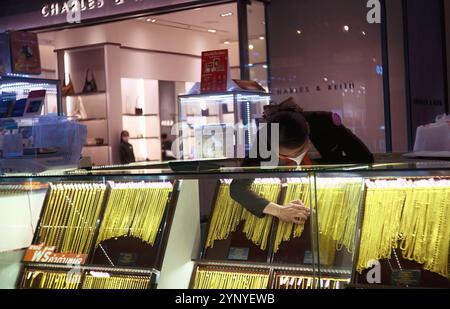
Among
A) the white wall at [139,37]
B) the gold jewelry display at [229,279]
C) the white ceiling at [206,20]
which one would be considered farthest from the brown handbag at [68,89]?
the gold jewelry display at [229,279]

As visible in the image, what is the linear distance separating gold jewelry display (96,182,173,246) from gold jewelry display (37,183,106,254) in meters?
0.06

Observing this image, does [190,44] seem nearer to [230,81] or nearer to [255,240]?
[230,81]

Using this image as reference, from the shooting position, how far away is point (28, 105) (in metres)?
5.23

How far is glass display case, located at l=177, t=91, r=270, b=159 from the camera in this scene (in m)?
6.27

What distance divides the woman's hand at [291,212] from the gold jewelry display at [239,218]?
0.09 feet

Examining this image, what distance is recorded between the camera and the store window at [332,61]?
23.6 feet

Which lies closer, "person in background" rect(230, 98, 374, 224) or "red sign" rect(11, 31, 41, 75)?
"person in background" rect(230, 98, 374, 224)

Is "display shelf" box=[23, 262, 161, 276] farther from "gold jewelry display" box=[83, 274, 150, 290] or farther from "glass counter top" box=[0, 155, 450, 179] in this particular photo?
"glass counter top" box=[0, 155, 450, 179]

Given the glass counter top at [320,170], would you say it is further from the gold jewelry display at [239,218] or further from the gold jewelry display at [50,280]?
the gold jewelry display at [50,280]

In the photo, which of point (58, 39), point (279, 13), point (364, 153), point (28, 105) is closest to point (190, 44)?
point (58, 39)

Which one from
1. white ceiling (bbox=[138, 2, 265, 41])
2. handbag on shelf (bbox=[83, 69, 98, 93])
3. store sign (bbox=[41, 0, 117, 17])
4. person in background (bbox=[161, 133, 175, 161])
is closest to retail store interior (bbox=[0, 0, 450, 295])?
store sign (bbox=[41, 0, 117, 17])

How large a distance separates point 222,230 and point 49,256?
70cm

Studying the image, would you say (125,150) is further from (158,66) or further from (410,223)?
(410,223)
